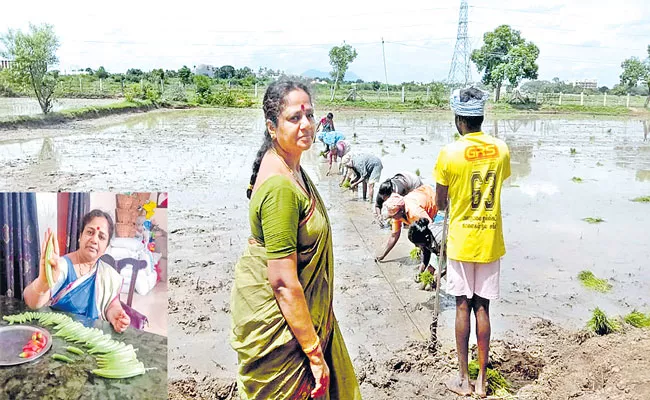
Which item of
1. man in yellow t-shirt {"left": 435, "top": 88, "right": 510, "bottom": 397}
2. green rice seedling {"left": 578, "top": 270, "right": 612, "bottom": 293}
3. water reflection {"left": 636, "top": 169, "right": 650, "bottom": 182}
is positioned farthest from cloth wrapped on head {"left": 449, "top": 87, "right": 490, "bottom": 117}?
water reflection {"left": 636, "top": 169, "right": 650, "bottom": 182}

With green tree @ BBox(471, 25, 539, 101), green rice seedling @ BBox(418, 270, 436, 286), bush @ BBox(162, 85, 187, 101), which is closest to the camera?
green rice seedling @ BBox(418, 270, 436, 286)

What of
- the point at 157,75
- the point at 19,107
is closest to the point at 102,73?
the point at 157,75

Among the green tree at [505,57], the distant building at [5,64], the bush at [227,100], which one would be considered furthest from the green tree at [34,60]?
the green tree at [505,57]

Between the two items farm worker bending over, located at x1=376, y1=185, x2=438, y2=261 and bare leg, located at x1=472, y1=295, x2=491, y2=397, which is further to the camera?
farm worker bending over, located at x1=376, y1=185, x2=438, y2=261

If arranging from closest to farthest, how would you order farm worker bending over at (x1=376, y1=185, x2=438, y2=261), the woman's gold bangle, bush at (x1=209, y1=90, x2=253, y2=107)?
the woman's gold bangle < farm worker bending over at (x1=376, y1=185, x2=438, y2=261) < bush at (x1=209, y1=90, x2=253, y2=107)

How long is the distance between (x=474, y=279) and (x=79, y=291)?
2.24m

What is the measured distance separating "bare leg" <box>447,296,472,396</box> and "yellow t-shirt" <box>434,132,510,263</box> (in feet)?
1.11

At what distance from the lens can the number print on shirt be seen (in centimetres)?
360

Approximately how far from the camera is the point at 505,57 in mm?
52094

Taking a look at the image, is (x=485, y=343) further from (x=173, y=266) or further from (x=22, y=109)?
(x=22, y=109)

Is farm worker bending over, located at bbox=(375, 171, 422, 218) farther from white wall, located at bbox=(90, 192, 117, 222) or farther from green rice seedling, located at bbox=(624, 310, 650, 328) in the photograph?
white wall, located at bbox=(90, 192, 117, 222)

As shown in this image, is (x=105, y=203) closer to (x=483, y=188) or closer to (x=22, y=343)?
(x=22, y=343)

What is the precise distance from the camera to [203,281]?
6.02 meters

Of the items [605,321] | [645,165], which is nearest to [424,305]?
[605,321]
